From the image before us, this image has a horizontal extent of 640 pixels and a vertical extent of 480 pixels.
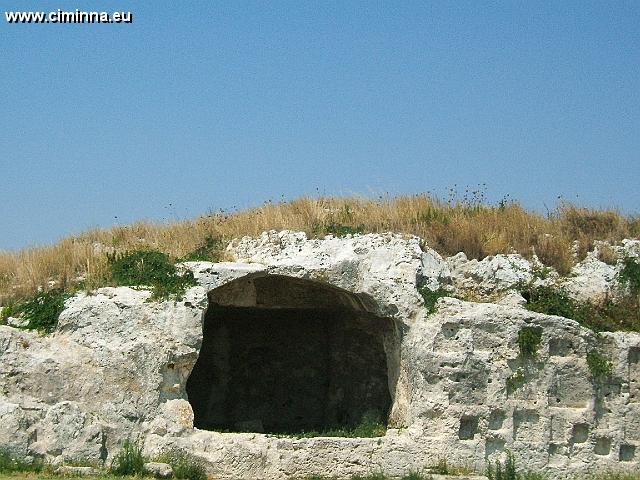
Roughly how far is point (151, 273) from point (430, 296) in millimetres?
4358

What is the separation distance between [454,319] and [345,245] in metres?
2.15

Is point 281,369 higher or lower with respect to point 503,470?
higher

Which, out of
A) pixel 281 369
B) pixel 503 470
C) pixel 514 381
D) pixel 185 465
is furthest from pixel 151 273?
pixel 503 470

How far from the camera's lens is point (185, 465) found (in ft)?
40.3

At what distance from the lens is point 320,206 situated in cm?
1523

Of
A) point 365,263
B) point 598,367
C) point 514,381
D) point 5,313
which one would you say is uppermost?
point 365,263

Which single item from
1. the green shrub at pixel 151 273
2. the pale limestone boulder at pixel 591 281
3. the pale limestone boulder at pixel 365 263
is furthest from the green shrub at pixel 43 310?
the pale limestone boulder at pixel 591 281

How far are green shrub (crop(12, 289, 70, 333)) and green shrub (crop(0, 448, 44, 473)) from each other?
6.24ft

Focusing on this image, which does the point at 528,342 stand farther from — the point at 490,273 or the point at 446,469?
the point at 446,469

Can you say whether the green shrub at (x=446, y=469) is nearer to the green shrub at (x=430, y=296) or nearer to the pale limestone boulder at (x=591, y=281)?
the green shrub at (x=430, y=296)

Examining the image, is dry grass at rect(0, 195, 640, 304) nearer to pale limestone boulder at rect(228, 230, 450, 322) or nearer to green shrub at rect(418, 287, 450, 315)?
pale limestone boulder at rect(228, 230, 450, 322)

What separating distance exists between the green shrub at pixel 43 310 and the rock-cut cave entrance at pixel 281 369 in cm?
375

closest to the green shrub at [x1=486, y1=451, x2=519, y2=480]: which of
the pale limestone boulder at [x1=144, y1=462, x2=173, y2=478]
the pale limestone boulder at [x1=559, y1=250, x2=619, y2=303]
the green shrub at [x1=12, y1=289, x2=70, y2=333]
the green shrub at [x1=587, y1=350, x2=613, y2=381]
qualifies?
the green shrub at [x1=587, y1=350, x2=613, y2=381]

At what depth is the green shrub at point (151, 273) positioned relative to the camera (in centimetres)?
1327
